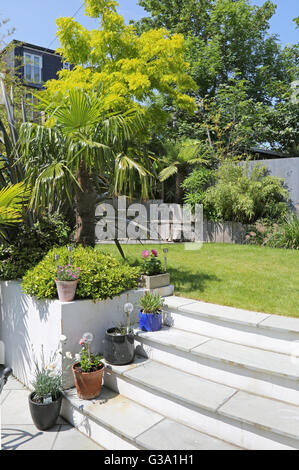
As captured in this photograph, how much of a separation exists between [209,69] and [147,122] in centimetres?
1172

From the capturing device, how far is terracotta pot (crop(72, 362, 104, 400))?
3.14 m

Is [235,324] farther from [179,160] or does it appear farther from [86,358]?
[179,160]

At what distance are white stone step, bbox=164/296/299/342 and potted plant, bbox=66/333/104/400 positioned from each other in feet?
3.95

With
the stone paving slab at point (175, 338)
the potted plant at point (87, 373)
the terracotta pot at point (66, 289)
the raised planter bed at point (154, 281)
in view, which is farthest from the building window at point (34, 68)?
the potted plant at point (87, 373)

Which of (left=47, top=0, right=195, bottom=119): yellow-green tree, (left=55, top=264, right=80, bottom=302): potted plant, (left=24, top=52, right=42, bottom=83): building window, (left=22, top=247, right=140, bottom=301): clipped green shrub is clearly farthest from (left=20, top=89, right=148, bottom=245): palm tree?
(left=24, top=52, right=42, bottom=83): building window

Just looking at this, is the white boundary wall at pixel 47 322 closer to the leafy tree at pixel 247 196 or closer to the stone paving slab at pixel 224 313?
the stone paving slab at pixel 224 313

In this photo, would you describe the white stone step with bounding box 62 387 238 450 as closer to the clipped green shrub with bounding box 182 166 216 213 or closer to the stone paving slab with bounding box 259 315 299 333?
the stone paving slab with bounding box 259 315 299 333

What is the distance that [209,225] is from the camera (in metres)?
10.2

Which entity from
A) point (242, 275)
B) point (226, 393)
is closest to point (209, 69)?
point (242, 275)

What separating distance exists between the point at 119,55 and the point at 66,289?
568 cm

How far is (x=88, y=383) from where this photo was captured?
315 cm

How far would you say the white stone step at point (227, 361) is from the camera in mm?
2818

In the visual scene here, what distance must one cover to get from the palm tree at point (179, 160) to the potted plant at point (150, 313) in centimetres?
815

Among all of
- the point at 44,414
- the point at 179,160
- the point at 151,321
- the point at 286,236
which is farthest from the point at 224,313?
the point at 179,160
